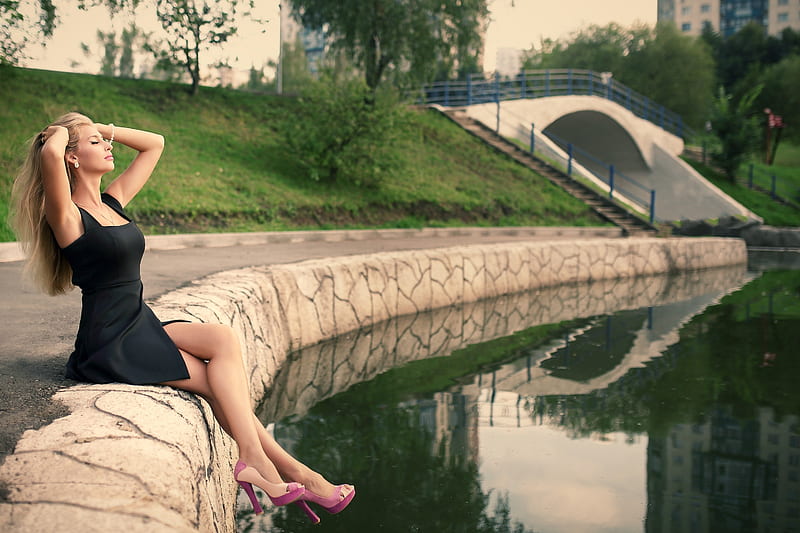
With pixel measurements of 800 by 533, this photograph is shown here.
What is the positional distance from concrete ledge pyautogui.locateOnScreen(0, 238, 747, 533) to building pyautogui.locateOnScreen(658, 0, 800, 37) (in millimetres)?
95596

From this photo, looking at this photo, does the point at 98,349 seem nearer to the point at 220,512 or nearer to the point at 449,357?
the point at 220,512

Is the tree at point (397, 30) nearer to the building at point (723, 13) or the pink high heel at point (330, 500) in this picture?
the pink high heel at point (330, 500)

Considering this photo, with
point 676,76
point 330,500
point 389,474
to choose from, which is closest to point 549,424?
point 389,474

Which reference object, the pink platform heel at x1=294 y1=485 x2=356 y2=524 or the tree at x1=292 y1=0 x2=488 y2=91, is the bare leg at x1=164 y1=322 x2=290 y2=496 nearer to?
the pink platform heel at x1=294 y1=485 x2=356 y2=524

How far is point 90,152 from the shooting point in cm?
330

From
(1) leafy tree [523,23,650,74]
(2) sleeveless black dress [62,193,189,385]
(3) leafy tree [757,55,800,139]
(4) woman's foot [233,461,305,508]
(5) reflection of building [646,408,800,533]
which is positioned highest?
(1) leafy tree [523,23,650,74]

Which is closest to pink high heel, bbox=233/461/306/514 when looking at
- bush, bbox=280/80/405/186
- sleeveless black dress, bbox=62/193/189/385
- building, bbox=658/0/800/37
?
sleeveless black dress, bbox=62/193/189/385

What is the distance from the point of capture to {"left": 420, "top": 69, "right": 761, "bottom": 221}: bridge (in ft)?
88.1

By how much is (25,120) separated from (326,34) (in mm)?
11441

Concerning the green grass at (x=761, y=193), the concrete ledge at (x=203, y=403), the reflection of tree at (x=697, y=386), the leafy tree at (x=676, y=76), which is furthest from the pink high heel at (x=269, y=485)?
the leafy tree at (x=676, y=76)

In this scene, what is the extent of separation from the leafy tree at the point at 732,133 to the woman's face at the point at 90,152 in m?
32.3

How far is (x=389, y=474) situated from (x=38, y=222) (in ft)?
7.68

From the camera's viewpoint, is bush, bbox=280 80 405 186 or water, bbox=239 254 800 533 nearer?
water, bbox=239 254 800 533

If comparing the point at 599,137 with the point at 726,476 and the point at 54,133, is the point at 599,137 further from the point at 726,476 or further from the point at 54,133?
the point at 54,133
